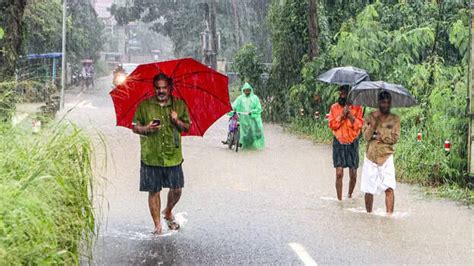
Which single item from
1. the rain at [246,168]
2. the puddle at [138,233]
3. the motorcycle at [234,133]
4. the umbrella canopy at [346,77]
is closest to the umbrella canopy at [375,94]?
the rain at [246,168]

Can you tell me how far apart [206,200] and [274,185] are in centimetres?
205

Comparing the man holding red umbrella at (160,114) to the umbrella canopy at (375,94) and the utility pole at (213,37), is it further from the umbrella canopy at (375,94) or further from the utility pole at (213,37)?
the utility pole at (213,37)

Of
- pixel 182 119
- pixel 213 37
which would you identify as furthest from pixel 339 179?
pixel 213 37

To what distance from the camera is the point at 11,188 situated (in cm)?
541

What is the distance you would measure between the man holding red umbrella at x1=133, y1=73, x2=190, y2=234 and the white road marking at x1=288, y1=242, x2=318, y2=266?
1481 millimetres

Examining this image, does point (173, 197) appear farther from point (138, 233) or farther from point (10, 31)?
point (10, 31)

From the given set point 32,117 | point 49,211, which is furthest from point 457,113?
point 49,211

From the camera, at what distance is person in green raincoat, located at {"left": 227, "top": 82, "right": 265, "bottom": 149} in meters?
19.5

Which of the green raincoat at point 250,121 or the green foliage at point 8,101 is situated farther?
the green raincoat at point 250,121

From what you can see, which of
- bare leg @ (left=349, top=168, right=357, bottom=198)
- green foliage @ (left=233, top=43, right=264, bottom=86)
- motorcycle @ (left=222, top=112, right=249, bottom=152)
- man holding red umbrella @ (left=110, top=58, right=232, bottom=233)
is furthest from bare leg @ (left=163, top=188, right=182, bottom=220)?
green foliage @ (left=233, top=43, right=264, bottom=86)

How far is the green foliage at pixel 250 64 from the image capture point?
30997mm

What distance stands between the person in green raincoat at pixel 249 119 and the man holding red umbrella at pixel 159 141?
1024 centimetres

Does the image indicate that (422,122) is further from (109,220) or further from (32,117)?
(32,117)

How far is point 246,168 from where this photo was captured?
52.2ft
